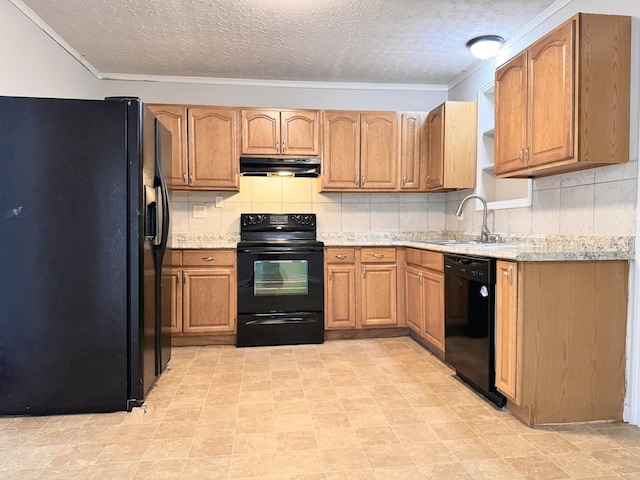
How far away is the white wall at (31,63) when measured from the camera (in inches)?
105

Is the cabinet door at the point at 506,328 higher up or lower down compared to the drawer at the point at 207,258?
lower down

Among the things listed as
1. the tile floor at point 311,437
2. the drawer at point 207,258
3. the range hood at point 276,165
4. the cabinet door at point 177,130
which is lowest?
the tile floor at point 311,437

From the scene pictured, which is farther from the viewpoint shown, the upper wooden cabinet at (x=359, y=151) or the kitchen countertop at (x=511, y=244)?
the upper wooden cabinet at (x=359, y=151)

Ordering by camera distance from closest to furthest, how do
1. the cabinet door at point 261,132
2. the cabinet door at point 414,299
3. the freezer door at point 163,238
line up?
1. the freezer door at point 163,238
2. the cabinet door at point 414,299
3. the cabinet door at point 261,132

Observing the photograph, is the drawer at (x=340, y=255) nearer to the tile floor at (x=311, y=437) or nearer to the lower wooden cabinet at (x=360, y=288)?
the lower wooden cabinet at (x=360, y=288)

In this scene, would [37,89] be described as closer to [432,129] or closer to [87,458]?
[87,458]

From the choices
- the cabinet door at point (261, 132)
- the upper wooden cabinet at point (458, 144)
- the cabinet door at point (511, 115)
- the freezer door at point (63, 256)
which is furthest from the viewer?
the cabinet door at point (261, 132)

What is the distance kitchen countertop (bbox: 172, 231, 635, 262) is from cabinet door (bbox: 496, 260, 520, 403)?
10 cm

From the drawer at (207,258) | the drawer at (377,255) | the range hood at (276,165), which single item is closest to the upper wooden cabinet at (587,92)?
the drawer at (377,255)

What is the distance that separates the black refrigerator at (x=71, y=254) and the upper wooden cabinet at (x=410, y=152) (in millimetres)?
2515

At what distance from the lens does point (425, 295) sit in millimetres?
3486

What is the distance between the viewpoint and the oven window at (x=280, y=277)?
12.3ft

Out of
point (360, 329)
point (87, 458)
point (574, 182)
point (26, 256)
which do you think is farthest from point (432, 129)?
point (87, 458)

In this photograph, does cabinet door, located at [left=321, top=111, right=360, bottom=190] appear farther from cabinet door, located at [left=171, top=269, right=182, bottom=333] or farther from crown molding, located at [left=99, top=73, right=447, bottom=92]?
cabinet door, located at [left=171, top=269, right=182, bottom=333]
